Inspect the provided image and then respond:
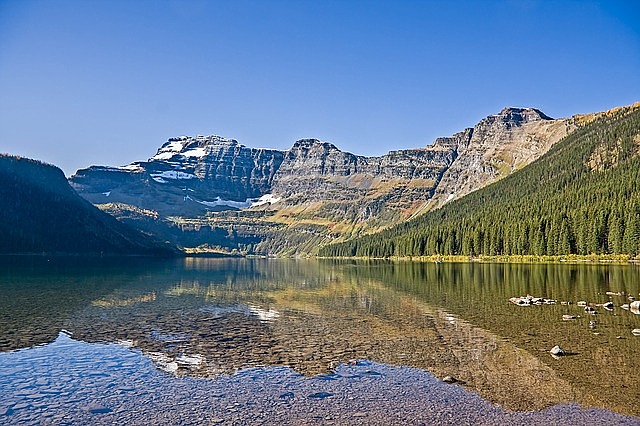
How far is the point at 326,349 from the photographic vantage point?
30.6 meters

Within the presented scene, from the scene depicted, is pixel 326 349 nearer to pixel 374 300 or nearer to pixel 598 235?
A: pixel 374 300

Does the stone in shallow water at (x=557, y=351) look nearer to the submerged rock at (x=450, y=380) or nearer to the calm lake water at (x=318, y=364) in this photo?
the calm lake water at (x=318, y=364)

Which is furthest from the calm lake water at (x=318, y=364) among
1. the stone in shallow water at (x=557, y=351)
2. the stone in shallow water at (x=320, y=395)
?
the stone in shallow water at (x=557, y=351)

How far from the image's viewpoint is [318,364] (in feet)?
87.7

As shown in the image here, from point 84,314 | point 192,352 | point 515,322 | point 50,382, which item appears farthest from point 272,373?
point 84,314

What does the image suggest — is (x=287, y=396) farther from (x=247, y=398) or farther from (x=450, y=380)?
(x=450, y=380)

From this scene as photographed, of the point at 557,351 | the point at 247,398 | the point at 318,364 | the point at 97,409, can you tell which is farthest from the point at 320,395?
the point at 557,351

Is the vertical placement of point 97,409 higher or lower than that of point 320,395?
lower

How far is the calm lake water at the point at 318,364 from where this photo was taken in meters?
19.3

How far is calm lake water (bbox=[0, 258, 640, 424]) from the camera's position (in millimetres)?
19312

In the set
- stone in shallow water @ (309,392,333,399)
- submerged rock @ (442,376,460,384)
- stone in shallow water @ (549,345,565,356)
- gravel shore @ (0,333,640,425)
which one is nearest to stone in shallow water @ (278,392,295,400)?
gravel shore @ (0,333,640,425)

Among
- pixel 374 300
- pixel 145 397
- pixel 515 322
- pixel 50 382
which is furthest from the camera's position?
pixel 374 300

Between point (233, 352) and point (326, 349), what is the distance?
231 inches

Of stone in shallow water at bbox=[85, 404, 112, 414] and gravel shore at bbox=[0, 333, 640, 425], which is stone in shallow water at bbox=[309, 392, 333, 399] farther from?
stone in shallow water at bbox=[85, 404, 112, 414]
